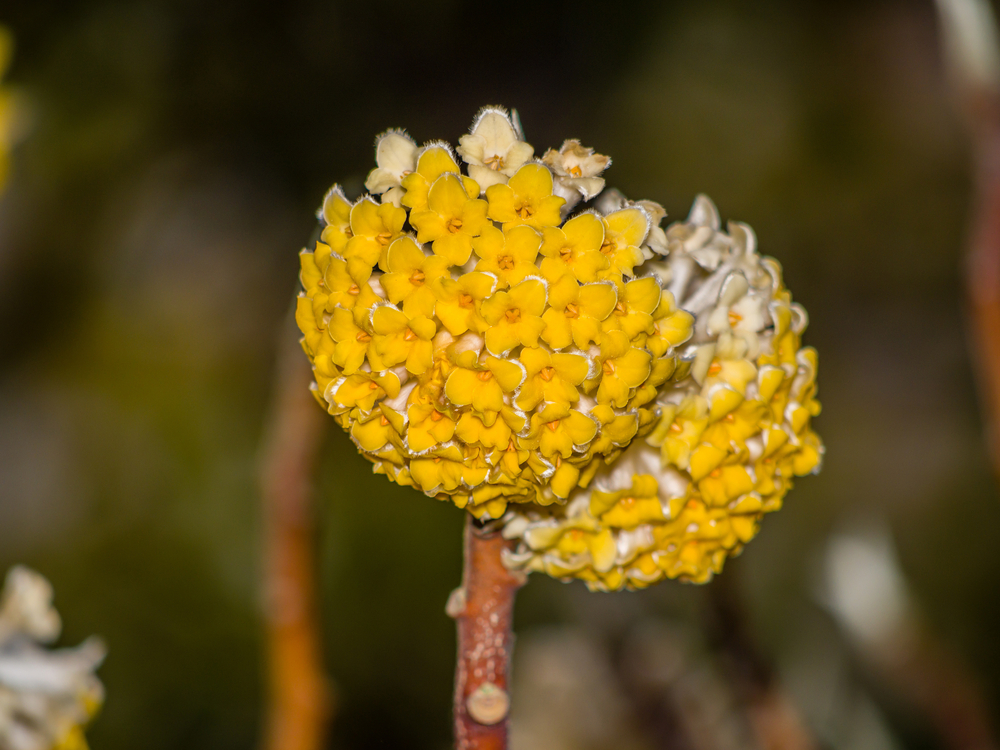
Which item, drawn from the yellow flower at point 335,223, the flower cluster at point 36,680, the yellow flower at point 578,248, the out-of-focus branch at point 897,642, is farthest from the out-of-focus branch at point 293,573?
the out-of-focus branch at point 897,642

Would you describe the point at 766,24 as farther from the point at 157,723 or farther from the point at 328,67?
the point at 157,723

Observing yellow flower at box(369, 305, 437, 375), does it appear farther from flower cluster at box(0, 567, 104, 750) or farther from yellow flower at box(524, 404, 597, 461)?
flower cluster at box(0, 567, 104, 750)

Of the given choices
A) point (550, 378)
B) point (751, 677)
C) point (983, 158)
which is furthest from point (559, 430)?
point (983, 158)

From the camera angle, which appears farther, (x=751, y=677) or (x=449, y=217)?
(x=751, y=677)

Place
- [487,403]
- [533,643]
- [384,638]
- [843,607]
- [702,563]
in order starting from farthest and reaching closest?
[384,638] → [533,643] → [843,607] → [702,563] → [487,403]

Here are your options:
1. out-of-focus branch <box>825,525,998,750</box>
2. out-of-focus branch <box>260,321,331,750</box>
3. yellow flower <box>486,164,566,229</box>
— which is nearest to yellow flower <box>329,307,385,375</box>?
yellow flower <box>486,164,566,229</box>

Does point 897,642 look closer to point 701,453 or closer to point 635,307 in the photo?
point 701,453

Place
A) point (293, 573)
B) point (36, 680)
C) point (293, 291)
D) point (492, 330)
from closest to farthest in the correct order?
point (492, 330)
point (36, 680)
point (293, 573)
point (293, 291)

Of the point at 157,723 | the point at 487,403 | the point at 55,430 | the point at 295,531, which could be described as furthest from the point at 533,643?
the point at 55,430
